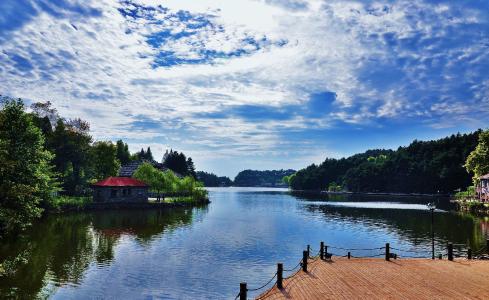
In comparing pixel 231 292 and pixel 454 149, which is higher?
pixel 454 149

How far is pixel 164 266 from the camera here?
1268 inches

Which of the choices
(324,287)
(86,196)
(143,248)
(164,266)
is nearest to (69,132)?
(86,196)

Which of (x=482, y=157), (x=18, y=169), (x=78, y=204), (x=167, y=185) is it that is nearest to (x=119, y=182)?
(x=78, y=204)

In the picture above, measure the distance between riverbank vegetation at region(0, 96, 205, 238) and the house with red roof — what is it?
3.28m

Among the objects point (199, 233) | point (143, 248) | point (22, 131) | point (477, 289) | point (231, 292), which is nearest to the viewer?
point (477, 289)

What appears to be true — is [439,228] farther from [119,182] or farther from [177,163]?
[177,163]

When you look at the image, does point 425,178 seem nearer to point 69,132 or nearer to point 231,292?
point 69,132

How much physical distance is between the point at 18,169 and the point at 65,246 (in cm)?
916

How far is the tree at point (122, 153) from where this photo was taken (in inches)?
6033

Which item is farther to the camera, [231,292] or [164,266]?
[164,266]

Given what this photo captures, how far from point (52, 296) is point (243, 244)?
74.3 feet

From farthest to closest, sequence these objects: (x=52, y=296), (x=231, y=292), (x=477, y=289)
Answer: (x=231, y=292), (x=52, y=296), (x=477, y=289)

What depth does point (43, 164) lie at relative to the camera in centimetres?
4647

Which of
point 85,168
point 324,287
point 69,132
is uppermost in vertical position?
point 69,132
